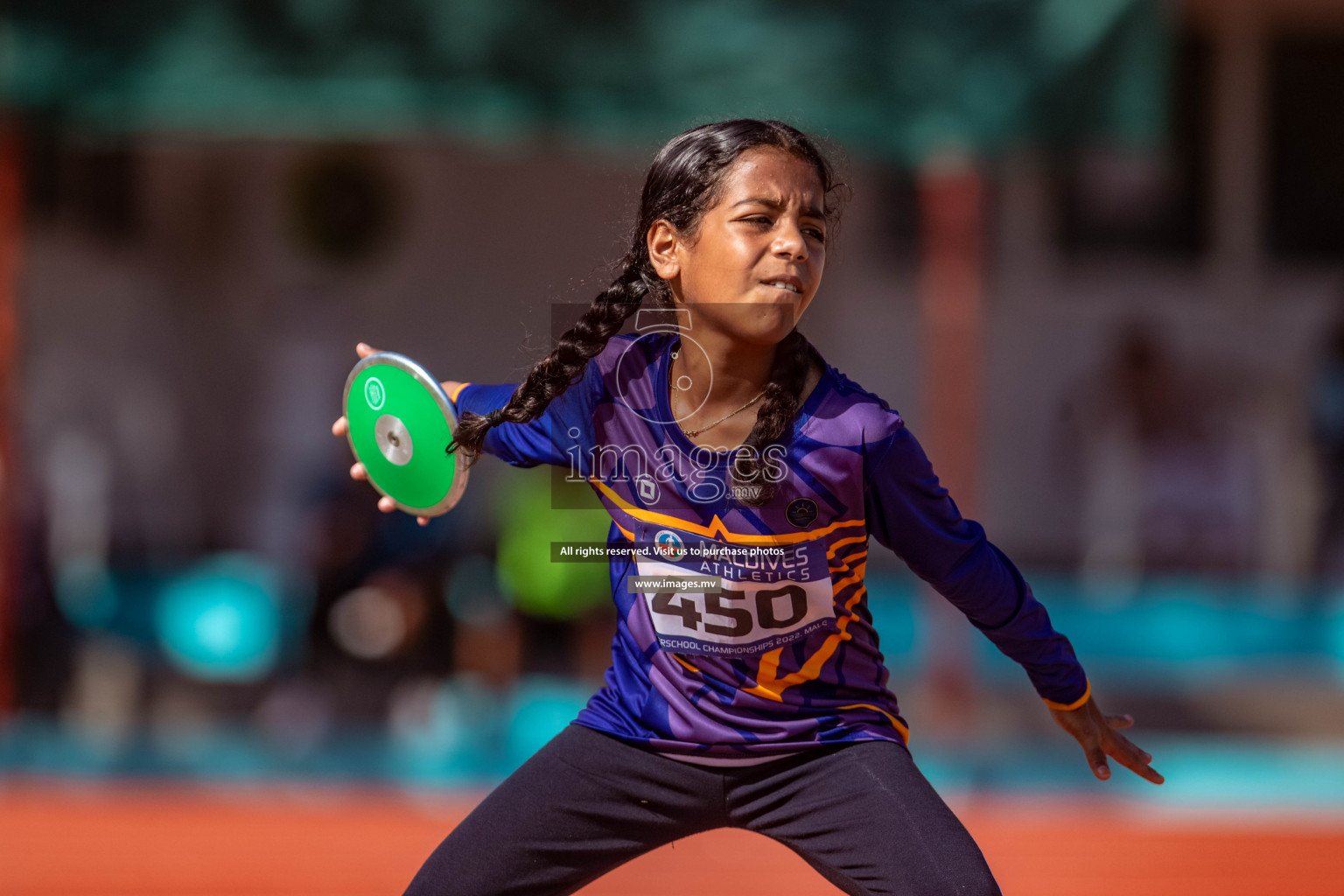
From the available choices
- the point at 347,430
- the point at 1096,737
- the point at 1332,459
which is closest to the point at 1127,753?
the point at 1096,737

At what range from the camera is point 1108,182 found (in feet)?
28.6

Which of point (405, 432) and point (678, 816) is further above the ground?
point (405, 432)

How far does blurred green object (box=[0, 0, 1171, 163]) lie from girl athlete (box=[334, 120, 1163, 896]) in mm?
3411

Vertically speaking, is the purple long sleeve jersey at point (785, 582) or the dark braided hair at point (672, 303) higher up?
the dark braided hair at point (672, 303)

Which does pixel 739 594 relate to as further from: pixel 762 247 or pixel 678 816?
pixel 762 247

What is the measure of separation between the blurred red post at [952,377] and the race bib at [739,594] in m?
3.77

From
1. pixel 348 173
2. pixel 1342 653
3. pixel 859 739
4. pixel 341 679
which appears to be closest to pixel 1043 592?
pixel 1342 653

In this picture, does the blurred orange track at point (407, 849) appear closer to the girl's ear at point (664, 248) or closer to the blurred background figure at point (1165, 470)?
the girl's ear at point (664, 248)

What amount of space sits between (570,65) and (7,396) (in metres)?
2.88

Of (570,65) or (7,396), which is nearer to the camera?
(570,65)

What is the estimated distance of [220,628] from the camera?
22.0 feet

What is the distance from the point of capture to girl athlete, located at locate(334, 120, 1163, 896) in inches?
82.6

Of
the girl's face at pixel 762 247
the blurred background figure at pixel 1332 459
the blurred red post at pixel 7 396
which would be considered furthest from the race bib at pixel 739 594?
the blurred background figure at pixel 1332 459

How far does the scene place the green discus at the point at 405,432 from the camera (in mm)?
2422
